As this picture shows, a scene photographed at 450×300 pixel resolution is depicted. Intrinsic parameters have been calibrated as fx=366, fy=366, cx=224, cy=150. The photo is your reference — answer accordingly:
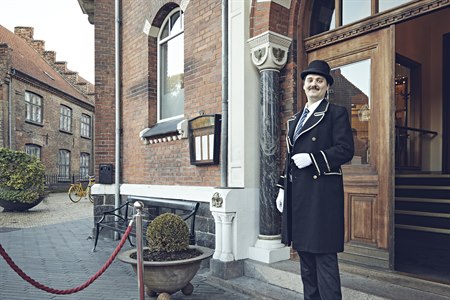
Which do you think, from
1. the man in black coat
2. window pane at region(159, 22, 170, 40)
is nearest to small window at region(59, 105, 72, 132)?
window pane at region(159, 22, 170, 40)

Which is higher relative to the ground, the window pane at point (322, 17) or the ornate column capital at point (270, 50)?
the window pane at point (322, 17)

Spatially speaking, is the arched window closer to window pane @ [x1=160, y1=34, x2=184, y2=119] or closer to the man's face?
window pane @ [x1=160, y1=34, x2=184, y2=119]

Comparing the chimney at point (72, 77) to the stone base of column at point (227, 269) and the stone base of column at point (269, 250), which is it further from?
the stone base of column at point (269, 250)

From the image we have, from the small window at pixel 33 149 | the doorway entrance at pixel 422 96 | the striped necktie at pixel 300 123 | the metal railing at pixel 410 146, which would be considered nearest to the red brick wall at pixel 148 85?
the striped necktie at pixel 300 123

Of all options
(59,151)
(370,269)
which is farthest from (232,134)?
(59,151)

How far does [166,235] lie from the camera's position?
3.94 m

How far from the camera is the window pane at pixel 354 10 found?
4211mm

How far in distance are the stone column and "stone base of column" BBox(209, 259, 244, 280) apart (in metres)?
0.22

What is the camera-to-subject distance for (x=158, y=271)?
12.4 ft

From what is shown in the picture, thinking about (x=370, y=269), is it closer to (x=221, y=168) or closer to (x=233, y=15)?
(x=221, y=168)

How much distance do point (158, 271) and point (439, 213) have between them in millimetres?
3956

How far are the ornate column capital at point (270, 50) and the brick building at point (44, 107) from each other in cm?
1926

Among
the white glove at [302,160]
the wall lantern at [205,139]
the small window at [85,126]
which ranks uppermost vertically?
the small window at [85,126]

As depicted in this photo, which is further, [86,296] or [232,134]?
[232,134]
